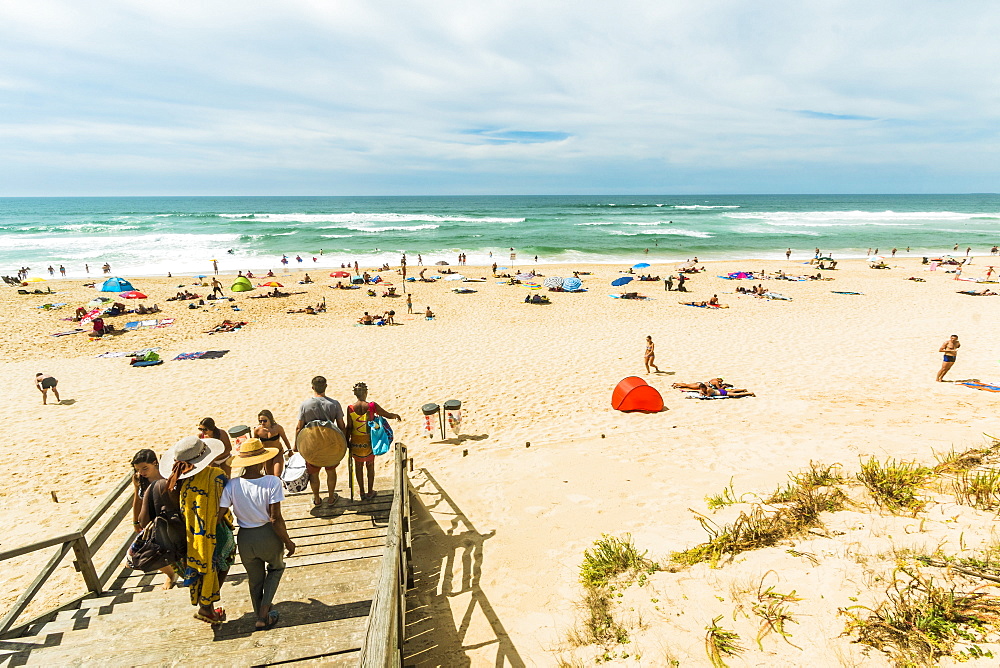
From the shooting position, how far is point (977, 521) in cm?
469

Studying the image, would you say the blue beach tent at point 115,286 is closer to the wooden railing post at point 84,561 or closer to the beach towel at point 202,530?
the wooden railing post at point 84,561

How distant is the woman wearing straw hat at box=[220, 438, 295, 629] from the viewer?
142 inches

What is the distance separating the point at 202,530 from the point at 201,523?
0.06 metres

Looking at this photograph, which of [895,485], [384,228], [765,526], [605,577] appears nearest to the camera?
[605,577]

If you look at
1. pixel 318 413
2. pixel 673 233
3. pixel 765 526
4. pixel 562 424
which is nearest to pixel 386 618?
pixel 318 413

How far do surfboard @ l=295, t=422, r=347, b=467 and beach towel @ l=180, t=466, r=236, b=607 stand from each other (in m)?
1.55

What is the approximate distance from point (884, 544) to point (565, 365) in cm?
987

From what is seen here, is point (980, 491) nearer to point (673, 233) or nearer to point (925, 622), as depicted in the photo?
point (925, 622)

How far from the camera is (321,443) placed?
5.24 meters

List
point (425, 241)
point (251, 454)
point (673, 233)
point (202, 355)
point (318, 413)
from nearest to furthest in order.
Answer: point (251, 454), point (318, 413), point (202, 355), point (425, 241), point (673, 233)

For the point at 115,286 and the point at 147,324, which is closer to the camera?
the point at 147,324

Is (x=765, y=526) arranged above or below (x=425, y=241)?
below

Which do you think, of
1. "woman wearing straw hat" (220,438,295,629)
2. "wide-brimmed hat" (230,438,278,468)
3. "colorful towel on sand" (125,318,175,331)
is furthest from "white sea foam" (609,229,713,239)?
"woman wearing straw hat" (220,438,295,629)

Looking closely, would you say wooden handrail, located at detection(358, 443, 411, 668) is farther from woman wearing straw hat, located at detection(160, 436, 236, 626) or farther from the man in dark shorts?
the man in dark shorts
